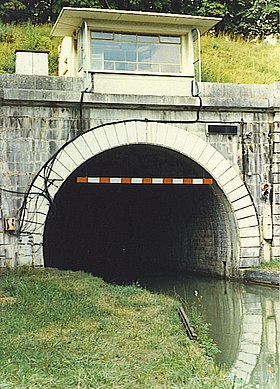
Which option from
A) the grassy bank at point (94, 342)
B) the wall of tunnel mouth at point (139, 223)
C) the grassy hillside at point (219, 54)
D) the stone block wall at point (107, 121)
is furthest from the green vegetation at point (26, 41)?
the grassy bank at point (94, 342)

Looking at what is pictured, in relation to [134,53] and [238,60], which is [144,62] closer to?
[134,53]

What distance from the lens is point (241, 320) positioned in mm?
13086

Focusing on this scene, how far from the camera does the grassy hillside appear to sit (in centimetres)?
2180

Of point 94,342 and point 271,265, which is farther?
point 271,265

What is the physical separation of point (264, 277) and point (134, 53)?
5978mm

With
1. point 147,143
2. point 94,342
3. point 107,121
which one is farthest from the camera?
point 147,143

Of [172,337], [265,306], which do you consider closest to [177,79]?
[265,306]

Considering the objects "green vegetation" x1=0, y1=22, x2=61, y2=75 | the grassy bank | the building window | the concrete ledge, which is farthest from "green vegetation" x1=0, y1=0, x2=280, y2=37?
the grassy bank

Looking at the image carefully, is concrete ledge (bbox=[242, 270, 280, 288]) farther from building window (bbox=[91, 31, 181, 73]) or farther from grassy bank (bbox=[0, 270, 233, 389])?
building window (bbox=[91, 31, 181, 73])

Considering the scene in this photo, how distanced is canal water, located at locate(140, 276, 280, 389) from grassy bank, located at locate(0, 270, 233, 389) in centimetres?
80

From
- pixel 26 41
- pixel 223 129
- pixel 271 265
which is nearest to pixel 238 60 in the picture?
pixel 26 41

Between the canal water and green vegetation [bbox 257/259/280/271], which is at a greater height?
green vegetation [bbox 257/259/280/271]

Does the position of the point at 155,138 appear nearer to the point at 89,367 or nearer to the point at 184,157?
the point at 184,157

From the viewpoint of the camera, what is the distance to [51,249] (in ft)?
79.3
